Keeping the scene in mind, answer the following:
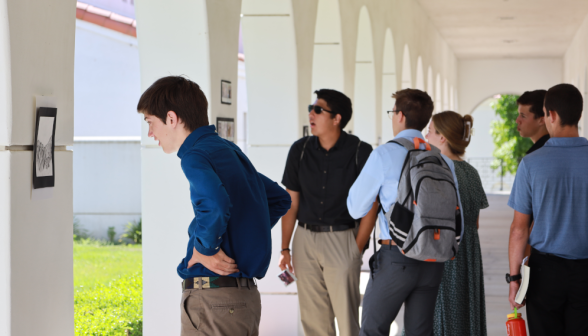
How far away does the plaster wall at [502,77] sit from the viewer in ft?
75.5

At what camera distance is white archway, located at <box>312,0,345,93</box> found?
20.8 feet

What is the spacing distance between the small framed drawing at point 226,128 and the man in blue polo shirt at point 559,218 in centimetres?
159

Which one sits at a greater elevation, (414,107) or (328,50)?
(328,50)

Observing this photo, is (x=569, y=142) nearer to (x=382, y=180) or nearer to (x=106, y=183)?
(x=382, y=180)

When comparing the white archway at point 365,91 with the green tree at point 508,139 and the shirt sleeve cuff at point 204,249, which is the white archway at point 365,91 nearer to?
the shirt sleeve cuff at point 204,249

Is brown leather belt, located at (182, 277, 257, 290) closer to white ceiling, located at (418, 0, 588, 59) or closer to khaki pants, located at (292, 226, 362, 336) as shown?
khaki pants, located at (292, 226, 362, 336)

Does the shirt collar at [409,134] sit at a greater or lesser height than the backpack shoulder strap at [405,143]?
greater

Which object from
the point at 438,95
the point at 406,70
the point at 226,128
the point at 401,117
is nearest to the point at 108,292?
the point at 226,128

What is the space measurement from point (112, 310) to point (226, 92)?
2476 millimetres

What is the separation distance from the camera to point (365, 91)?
8.72 metres

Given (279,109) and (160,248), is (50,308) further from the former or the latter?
(279,109)

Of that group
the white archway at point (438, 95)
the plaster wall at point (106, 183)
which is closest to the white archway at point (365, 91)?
the plaster wall at point (106, 183)

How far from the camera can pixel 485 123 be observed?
39.1 metres

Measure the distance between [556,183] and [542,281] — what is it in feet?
1.50
